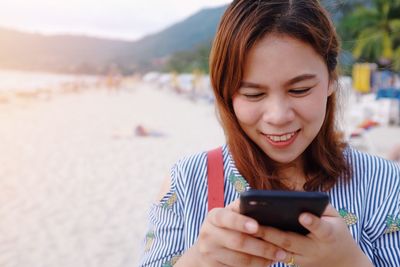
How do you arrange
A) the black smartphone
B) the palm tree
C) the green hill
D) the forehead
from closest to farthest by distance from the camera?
1. the black smartphone
2. the forehead
3. the palm tree
4. the green hill

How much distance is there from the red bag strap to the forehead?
0.29m

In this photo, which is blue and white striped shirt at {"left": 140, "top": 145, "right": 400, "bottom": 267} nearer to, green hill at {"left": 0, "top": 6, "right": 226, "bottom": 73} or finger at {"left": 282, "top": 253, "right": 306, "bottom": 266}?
finger at {"left": 282, "top": 253, "right": 306, "bottom": 266}

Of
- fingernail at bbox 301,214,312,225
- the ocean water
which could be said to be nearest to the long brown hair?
fingernail at bbox 301,214,312,225

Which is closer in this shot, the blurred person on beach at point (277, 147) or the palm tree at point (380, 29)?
the blurred person on beach at point (277, 147)

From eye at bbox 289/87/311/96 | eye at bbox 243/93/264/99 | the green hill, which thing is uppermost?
the green hill

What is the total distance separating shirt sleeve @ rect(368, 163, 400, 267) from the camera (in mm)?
1145

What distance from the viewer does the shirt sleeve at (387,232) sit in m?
1.14

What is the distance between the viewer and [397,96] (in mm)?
11203

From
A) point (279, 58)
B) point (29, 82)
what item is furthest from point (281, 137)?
point (29, 82)

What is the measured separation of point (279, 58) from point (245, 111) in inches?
6.8

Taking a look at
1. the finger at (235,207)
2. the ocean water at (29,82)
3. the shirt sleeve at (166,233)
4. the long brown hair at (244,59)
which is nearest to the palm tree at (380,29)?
the ocean water at (29,82)

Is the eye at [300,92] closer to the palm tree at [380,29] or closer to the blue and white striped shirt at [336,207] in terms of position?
the blue and white striped shirt at [336,207]

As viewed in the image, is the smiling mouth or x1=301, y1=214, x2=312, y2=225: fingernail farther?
the smiling mouth

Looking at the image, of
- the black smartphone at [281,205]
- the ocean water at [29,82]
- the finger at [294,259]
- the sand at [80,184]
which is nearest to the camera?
the black smartphone at [281,205]
